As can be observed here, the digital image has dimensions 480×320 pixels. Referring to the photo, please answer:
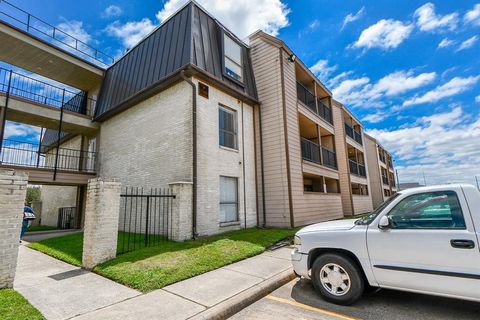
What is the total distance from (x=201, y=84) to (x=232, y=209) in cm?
522

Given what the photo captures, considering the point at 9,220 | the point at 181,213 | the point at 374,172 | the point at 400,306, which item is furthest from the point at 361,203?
the point at 9,220

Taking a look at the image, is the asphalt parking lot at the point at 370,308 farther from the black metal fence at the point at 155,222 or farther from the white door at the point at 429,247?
the black metal fence at the point at 155,222

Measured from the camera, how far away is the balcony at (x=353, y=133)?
23.6m

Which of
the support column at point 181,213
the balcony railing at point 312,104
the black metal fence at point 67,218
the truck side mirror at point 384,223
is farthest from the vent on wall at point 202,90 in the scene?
the black metal fence at point 67,218

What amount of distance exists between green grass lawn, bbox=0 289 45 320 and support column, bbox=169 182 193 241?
417cm

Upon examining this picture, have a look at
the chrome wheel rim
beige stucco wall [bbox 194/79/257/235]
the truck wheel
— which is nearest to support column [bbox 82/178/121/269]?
beige stucco wall [bbox 194/79/257/235]

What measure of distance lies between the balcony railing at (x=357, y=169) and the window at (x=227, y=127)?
45.4ft

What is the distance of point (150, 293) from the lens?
4383 millimetres

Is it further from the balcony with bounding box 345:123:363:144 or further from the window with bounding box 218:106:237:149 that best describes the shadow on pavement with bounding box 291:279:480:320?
the balcony with bounding box 345:123:363:144

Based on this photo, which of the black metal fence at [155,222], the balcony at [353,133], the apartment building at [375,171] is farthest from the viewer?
the apartment building at [375,171]

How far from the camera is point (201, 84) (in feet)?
32.7

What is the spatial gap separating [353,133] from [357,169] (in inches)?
147

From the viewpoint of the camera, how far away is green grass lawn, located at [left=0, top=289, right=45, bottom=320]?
3484 millimetres

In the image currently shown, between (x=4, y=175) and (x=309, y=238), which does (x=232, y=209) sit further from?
(x=4, y=175)
